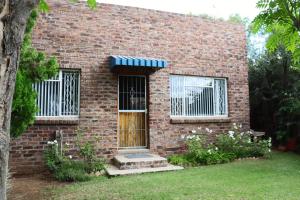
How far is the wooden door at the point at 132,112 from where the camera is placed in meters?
9.78

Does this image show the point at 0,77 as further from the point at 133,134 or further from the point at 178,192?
the point at 133,134

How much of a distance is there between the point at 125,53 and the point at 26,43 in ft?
13.7

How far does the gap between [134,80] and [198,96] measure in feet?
8.09

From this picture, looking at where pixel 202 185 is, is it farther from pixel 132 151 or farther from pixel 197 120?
pixel 197 120

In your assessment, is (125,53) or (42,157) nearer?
(42,157)

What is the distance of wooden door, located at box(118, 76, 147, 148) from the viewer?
9781 millimetres

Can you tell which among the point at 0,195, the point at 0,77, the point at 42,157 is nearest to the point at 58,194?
the point at 42,157

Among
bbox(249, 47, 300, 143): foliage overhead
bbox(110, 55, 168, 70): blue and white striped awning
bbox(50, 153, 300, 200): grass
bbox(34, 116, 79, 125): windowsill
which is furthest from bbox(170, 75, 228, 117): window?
bbox(34, 116, 79, 125): windowsill

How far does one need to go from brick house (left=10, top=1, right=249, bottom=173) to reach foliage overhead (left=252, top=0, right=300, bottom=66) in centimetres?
666

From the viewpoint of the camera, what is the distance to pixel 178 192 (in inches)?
227

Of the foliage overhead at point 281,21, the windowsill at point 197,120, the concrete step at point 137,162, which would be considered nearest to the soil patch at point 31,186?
the concrete step at point 137,162

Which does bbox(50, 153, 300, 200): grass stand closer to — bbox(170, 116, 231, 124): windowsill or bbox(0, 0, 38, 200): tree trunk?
bbox(170, 116, 231, 124): windowsill

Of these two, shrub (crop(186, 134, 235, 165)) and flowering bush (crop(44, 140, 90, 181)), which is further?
shrub (crop(186, 134, 235, 165))

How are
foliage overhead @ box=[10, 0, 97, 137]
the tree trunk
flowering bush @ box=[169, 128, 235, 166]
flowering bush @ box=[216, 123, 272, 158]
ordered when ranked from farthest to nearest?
flowering bush @ box=[216, 123, 272, 158] < flowering bush @ box=[169, 128, 235, 166] < foliage overhead @ box=[10, 0, 97, 137] < the tree trunk
